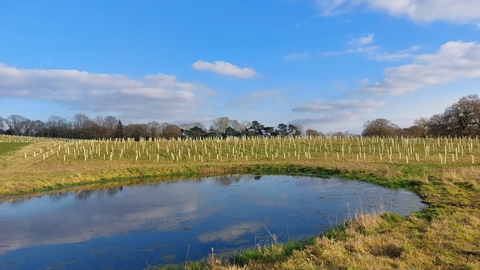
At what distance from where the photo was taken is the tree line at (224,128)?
48125mm

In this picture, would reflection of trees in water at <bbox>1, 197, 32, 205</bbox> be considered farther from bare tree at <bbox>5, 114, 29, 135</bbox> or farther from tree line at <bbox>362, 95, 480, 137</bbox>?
bare tree at <bbox>5, 114, 29, 135</bbox>

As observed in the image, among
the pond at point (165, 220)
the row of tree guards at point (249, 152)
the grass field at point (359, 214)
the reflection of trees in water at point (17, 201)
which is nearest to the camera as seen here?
the grass field at point (359, 214)

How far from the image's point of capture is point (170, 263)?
6.82m

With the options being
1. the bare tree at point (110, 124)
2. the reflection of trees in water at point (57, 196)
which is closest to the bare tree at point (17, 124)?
the bare tree at point (110, 124)

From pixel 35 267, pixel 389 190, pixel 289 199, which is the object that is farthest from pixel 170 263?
pixel 389 190

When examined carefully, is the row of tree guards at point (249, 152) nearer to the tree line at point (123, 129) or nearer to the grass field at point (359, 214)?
the grass field at point (359, 214)

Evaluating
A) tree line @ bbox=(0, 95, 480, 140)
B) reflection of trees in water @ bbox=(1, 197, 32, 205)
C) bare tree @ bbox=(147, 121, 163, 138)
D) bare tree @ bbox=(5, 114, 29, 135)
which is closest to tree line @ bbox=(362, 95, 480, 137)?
tree line @ bbox=(0, 95, 480, 140)

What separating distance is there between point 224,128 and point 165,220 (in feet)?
263

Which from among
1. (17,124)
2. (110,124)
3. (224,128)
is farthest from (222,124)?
(17,124)

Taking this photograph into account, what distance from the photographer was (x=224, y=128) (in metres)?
90.7

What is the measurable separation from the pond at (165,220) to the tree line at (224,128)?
43712 millimetres

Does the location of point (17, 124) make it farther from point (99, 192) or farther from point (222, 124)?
point (99, 192)

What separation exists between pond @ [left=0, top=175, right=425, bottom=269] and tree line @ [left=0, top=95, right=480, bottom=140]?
4371 centimetres

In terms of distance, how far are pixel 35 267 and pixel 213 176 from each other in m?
17.2
